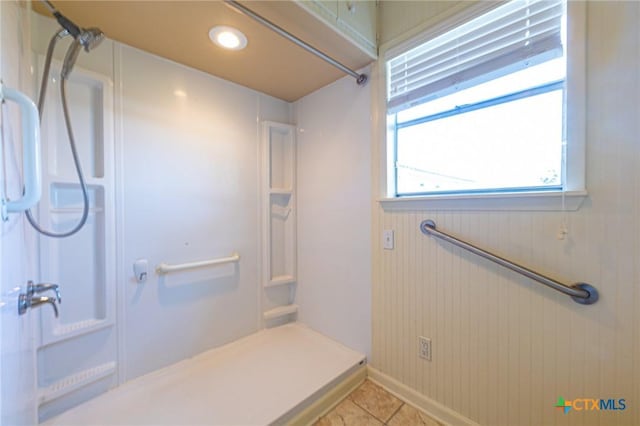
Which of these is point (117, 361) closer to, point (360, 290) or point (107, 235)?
point (107, 235)

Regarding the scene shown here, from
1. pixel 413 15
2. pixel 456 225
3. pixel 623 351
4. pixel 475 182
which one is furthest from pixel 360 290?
pixel 413 15

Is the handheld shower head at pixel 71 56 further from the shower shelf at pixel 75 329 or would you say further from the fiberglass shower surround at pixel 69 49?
the shower shelf at pixel 75 329

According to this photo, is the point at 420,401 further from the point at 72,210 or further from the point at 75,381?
the point at 72,210

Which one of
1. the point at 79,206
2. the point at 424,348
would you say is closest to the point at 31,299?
the point at 79,206

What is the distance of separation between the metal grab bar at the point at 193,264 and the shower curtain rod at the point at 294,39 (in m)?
1.42

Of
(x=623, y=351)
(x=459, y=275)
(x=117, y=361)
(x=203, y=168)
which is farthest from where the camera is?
(x=203, y=168)

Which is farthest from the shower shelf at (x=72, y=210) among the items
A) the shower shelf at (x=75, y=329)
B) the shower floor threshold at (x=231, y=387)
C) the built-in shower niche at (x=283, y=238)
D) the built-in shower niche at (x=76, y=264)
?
the built-in shower niche at (x=283, y=238)

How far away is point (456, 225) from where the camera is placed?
1.24 meters

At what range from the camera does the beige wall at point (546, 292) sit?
86cm

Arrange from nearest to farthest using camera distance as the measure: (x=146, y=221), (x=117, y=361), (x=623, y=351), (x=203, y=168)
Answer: (x=623, y=351)
(x=117, y=361)
(x=146, y=221)
(x=203, y=168)

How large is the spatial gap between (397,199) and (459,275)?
0.51 meters

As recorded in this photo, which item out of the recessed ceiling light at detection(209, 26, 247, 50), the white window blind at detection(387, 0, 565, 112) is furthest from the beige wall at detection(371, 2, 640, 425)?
the recessed ceiling light at detection(209, 26, 247, 50)

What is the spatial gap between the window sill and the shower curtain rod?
2.78ft

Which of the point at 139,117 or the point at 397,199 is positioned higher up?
the point at 139,117
